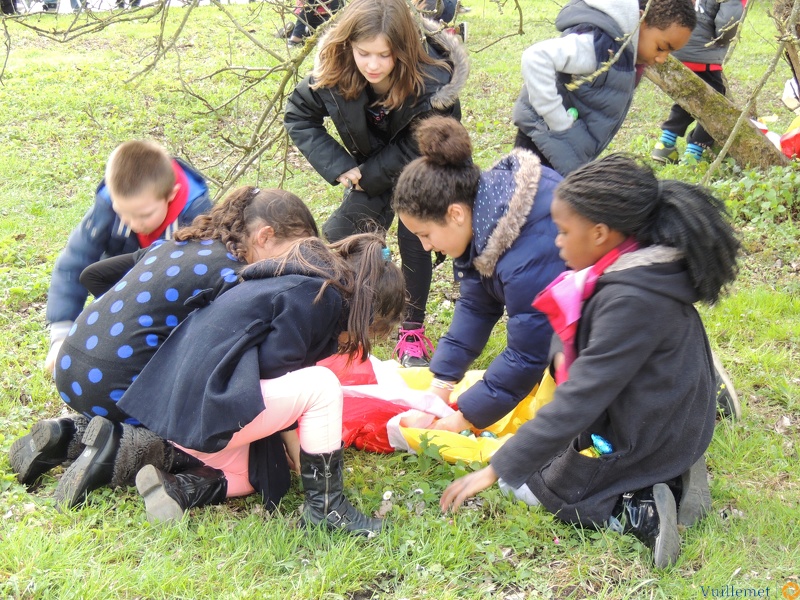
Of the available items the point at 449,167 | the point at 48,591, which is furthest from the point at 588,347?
the point at 48,591

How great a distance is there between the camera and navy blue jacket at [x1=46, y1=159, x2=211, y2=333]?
3.05 m

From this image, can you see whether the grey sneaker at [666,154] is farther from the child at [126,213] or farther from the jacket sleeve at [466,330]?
the child at [126,213]

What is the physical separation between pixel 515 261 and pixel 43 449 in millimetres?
1821

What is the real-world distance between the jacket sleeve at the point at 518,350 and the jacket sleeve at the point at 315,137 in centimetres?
131

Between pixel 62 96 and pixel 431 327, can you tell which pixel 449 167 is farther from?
pixel 62 96

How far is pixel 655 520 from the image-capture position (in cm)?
237

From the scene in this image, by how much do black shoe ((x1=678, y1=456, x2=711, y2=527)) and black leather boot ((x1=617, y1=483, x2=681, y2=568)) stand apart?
94 mm

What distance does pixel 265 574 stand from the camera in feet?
7.55

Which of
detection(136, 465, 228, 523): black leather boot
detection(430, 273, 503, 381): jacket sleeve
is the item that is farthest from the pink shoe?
detection(136, 465, 228, 523): black leather boot

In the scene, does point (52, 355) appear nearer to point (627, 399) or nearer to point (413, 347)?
point (413, 347)

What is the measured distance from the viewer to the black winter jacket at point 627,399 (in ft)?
7.13

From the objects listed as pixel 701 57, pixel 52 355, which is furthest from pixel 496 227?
pixel 701 57

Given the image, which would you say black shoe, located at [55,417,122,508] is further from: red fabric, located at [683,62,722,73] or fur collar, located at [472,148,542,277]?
red fabric, located at [683,62,722,73]

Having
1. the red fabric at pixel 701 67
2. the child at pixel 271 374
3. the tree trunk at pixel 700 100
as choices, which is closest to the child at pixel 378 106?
the child at pixel 271 374
